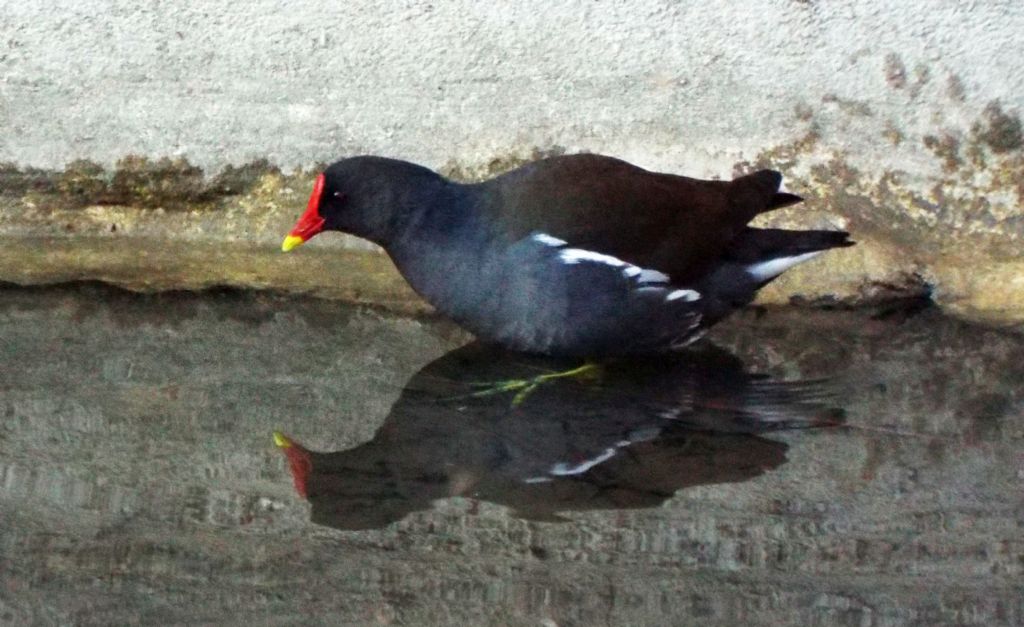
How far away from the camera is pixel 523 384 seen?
10.3 feet

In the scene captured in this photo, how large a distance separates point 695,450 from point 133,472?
1.10 metres

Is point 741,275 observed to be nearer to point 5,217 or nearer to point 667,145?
point 667,145

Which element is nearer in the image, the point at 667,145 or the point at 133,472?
the point at 133,472

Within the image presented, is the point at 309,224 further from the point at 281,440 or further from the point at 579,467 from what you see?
the point at 579,467

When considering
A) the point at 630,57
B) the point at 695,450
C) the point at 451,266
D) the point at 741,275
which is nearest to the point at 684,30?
the point at 630,57

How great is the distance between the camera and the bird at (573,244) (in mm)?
2994

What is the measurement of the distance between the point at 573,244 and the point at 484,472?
1.86ft

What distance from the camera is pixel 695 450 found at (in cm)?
284

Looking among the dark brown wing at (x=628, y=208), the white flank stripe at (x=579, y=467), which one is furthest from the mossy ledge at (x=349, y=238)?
the white flank stripe at (x=579, y=467)

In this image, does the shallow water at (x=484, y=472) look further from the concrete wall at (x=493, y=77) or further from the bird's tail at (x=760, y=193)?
the concrete wall at (x=493, y=77)

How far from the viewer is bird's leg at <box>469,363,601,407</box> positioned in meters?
3.07

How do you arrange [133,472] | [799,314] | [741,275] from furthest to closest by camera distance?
[799,314], [741,275], [133,472]

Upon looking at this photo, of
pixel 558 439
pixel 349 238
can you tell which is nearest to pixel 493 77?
pixel 349 238

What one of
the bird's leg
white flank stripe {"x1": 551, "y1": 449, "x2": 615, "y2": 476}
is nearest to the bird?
the bird's leg
